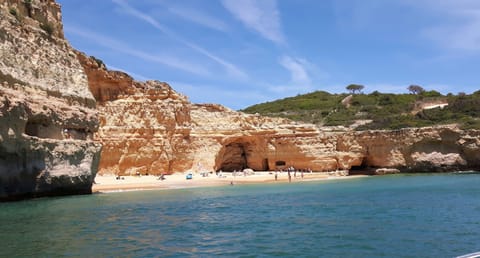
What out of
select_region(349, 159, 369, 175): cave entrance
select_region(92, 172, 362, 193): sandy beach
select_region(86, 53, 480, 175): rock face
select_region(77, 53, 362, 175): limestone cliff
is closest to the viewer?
select_region(92, 172, 362, 193): sandy beach

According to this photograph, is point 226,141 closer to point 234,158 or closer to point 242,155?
Result: point 234,158

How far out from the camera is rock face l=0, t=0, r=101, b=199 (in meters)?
19.7

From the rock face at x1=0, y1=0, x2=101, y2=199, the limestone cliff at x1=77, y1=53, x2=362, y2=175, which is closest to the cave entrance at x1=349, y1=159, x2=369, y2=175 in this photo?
the limestone cliff at x1=77, y1=53, x2=362, y2=175

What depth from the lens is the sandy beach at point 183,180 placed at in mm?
30712

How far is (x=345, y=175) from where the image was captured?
42.3m

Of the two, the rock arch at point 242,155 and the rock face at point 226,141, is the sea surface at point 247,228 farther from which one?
the rock arch at point 242,155

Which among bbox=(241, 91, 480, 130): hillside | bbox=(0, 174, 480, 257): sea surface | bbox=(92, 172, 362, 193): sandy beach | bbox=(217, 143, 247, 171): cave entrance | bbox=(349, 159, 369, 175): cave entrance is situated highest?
bbox=(241, 91, 480, 130): hillside

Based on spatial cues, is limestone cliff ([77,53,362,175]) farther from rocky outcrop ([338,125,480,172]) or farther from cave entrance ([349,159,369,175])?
rocky outcrop ([338,125,480,172])

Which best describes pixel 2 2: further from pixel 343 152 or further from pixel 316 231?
pixel 343 152

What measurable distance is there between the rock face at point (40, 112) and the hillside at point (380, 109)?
3512cm

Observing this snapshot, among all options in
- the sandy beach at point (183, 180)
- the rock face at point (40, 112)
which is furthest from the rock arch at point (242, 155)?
the rock face at point (40, 112)

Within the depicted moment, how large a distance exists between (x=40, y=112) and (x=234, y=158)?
89.8 feet

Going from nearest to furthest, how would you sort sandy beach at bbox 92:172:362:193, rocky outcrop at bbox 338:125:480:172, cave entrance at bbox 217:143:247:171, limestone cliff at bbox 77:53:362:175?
sandy beach at bbox 92:172:362:193 → limestone cliff at bbox 77:53:362:175 → rocky outcrop at bbox 338:125:480:172 → cave entrance at bbox 217:143:247:171

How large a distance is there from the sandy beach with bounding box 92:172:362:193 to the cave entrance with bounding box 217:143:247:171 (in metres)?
5.05
